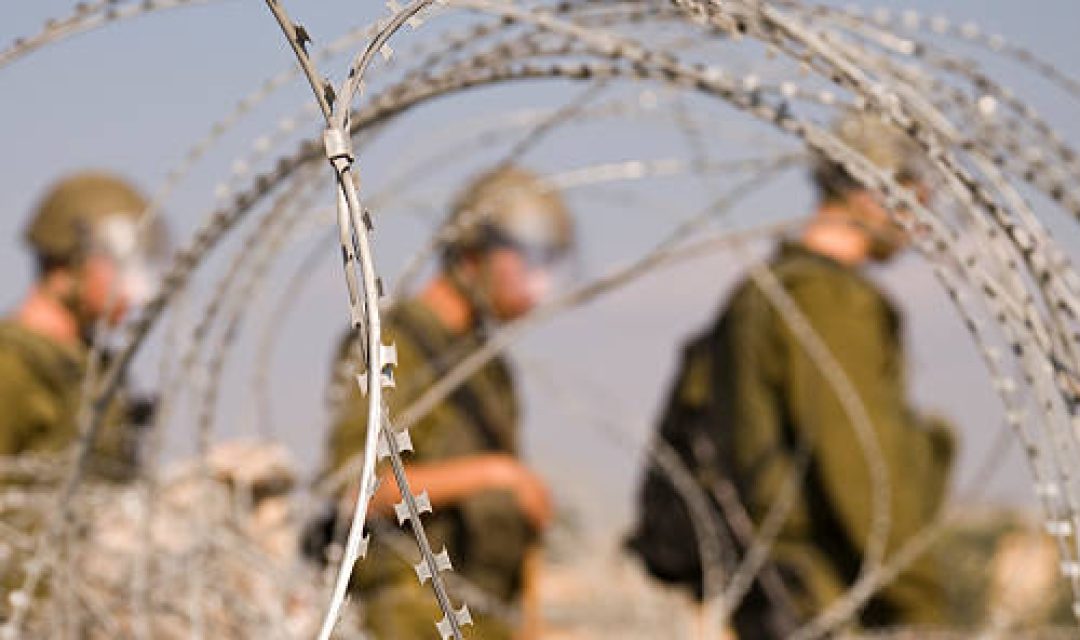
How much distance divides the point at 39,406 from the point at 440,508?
0.86 m

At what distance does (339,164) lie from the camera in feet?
3.40

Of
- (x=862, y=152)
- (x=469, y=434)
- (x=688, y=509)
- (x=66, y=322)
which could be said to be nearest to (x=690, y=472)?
(x=688, y=509)

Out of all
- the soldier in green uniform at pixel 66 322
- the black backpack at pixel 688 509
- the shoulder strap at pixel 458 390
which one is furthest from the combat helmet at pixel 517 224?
the soldier in green uniform at pixel 66 322

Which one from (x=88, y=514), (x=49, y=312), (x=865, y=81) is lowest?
(x=865, y=81)

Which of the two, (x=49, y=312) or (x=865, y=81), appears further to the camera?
(x=49, y=312)

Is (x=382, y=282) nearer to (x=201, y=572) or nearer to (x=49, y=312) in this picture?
(x=201, y=572)

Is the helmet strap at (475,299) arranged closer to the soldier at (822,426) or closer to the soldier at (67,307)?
the soldier at (822,426)

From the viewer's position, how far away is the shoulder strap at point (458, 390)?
4070 millimetres

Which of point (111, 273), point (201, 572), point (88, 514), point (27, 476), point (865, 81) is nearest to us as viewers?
point (865, 81)

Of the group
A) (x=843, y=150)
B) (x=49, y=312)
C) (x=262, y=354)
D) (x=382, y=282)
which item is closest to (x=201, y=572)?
(x=262, y=354)

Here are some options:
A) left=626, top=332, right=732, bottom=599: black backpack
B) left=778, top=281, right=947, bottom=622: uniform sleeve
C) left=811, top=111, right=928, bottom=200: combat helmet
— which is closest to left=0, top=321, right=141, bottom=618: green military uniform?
left=626, top=332, right=732, bottom=599: black backpack

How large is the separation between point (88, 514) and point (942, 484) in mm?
2389

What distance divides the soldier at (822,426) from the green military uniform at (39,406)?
1.35 m

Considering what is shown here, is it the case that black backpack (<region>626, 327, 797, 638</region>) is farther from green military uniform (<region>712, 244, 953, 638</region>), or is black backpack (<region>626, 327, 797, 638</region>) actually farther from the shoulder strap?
the shoulder strap
